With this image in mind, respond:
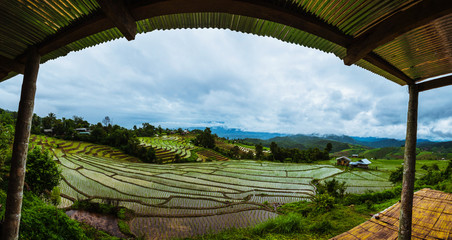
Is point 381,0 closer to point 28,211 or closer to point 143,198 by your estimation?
point 28,211

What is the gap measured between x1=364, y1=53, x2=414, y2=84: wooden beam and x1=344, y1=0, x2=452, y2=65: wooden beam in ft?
1.73

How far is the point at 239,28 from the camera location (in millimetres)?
2391

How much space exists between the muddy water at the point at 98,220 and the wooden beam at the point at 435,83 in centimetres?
1026

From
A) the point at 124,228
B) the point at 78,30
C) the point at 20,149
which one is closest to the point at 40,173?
the point at 124,228

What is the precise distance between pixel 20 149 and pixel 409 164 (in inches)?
237

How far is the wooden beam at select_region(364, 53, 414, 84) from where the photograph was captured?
7.83 ft

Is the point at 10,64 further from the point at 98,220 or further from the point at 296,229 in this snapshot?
the point at 296,229

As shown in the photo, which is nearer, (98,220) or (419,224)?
(419,224)

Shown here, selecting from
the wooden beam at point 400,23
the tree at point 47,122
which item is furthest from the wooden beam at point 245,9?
the tree at point 47,122

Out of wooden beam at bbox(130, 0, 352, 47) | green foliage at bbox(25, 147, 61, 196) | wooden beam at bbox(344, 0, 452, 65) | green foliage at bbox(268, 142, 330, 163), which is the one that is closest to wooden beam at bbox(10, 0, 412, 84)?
wooden beam at bbox(130, 0, 352, 47)

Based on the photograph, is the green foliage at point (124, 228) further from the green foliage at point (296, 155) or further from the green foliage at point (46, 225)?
the green foliage at point (296, 155)

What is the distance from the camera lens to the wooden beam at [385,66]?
7.83ft

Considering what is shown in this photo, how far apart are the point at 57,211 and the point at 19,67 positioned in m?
3.98

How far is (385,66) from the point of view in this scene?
99.9 inches
